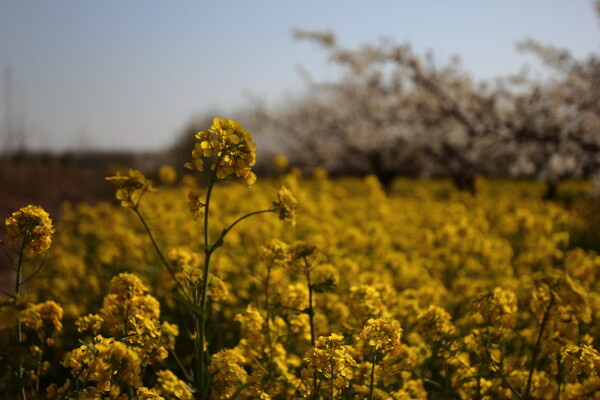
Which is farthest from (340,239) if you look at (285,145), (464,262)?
(285,145)

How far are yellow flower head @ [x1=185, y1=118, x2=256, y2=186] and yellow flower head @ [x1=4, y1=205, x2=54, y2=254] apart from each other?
58cm

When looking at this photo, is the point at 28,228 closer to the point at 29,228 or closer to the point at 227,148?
the point at 29,228

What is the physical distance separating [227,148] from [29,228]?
0.77 meters

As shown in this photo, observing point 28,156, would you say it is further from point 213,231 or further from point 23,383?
point 23,383

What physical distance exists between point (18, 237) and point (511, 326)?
1985 millimetres

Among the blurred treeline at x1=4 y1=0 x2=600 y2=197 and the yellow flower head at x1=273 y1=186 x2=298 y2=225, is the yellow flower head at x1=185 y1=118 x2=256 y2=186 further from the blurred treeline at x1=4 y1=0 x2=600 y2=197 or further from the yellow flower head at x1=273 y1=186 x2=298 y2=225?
the blurred treeline at x1=4 y1=0 x2=600 y2=197

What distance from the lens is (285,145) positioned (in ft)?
74.8

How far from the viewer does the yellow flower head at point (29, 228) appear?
1970 mm

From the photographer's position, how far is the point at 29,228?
1977mm

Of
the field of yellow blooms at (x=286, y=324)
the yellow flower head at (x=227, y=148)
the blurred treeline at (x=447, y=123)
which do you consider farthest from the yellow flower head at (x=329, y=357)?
the blurred treeline at (x=447, y=123)

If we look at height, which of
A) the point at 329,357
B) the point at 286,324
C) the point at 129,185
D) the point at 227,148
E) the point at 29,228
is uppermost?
the point at 227,148

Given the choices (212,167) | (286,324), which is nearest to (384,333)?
(212,167)

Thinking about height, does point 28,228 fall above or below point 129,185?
below

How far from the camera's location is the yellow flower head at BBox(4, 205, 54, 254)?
1970 millimetres
